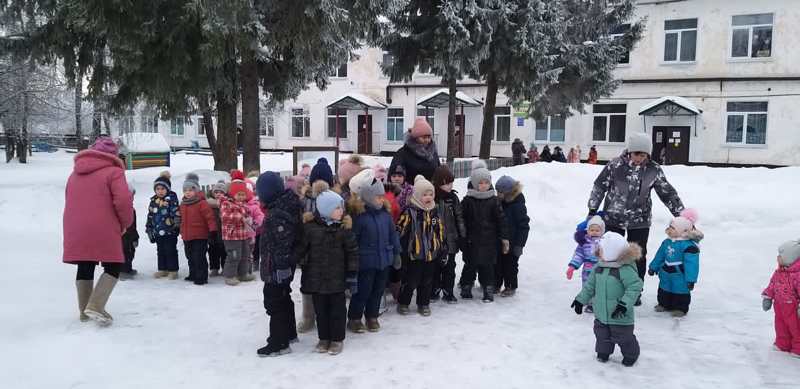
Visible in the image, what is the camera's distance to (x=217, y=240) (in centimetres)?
799

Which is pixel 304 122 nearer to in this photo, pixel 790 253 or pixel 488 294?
pixel 488 294

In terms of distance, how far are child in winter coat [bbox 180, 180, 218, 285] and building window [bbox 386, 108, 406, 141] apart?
92.1ft

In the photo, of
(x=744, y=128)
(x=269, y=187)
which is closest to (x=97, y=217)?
(x=269, y=187)

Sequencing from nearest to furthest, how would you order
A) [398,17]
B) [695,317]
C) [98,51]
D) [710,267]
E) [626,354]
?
[626,354] → [695,317] → [710,267] → [98,51] → [398,17]

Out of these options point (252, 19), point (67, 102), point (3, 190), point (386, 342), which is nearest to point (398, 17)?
point (252, 19)

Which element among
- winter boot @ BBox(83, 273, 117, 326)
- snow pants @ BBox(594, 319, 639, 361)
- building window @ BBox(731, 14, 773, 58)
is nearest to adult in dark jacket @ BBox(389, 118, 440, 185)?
snow pants @ BBox(594, 319, 639, 361)

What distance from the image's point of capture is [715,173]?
14758mm

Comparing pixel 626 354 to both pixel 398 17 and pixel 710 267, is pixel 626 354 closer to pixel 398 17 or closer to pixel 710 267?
pixel 710 267

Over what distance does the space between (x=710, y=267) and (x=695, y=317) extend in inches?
110

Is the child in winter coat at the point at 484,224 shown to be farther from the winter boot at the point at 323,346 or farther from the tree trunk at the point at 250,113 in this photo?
the tree trunk at the point at 250,113

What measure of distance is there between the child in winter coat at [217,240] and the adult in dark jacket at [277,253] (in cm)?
268

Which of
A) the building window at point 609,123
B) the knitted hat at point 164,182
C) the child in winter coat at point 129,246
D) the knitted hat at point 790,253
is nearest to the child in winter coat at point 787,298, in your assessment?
the knitted hat at point 790,253

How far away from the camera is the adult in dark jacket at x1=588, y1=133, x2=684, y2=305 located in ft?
21.1

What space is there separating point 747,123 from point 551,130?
8.61 m
